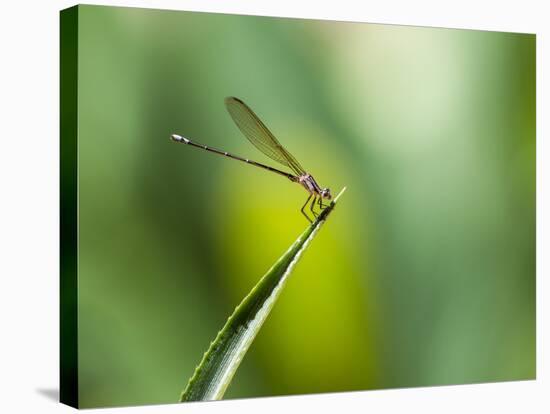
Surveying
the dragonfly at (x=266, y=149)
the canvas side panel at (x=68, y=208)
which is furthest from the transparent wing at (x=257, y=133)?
the canvas side panel at (x=68, y=208)

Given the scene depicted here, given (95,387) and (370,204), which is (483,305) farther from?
(95,387)

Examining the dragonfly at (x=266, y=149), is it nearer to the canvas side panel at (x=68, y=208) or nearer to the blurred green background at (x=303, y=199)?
the blurred green background at (x=303, y=199)

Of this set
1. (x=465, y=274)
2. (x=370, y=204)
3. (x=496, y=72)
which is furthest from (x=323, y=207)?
(x=496, y=72)

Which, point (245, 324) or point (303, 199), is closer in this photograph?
point (245, 324)

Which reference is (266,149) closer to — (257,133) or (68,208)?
(257,133)

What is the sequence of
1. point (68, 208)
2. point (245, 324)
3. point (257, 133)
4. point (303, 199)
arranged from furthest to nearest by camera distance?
point (303, 199)
point (257, 133)
point (68, 208)
point (245, 324)

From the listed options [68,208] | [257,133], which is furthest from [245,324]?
[257,133]
